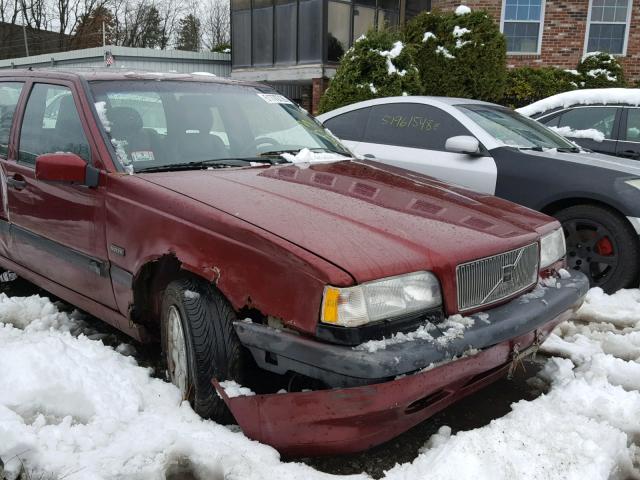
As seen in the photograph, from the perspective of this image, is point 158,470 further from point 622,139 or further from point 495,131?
point 622,139

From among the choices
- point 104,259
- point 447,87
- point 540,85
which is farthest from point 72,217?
point 540,85

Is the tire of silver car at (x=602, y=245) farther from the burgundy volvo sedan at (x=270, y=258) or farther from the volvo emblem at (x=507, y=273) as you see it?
the volvo emblem at (x=507, y=273)

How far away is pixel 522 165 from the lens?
4.75 metres

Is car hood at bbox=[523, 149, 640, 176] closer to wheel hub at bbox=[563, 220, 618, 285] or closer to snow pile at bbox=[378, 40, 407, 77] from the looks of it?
wheel hub at bbox=[563, 220, 618, 285]

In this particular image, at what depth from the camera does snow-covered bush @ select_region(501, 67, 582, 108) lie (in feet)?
42.2

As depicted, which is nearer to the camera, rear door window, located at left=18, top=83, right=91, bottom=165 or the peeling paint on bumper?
the peeling paint on bumper

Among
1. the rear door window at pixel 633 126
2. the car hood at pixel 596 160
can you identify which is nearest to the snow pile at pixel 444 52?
the rear door window at pixel 633 126

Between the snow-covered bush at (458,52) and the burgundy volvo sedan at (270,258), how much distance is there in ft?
26.8

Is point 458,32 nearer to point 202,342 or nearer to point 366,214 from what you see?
point 366,214

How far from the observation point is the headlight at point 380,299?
204cm

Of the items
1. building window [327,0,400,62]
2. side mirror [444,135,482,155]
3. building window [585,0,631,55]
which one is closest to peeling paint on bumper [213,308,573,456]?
side mirror [444,135,482,155]

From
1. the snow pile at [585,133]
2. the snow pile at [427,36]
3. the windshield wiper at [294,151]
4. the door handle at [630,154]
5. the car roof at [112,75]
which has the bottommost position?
the door handle at [630,154]

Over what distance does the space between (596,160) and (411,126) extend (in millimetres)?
1621

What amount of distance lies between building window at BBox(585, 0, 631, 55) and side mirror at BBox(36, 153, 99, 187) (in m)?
14.1
